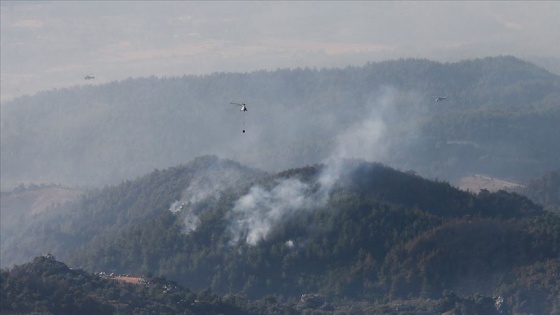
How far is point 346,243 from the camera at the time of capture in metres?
107

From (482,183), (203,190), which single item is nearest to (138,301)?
(203,190)

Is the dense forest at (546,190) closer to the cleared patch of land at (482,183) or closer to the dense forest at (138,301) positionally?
the cleared patch of land at (482,183)

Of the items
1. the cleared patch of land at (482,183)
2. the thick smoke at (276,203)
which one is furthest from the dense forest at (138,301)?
the cleared patch of land at (482,183)

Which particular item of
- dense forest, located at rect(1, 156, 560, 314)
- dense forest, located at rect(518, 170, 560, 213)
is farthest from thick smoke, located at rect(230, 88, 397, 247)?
dense forest, located at rect(518, 170, 560, 213)

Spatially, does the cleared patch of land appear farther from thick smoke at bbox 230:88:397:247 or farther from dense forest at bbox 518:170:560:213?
thick smoke at bbox 230:88:397:247

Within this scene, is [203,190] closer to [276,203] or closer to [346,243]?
[276,203]

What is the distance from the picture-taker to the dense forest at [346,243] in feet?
318

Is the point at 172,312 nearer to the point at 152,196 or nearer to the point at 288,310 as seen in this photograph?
the point at 288,310

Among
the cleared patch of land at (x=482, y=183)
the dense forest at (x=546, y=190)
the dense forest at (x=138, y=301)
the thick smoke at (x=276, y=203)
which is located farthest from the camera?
the cleared patch of land at (x=482, y=183)

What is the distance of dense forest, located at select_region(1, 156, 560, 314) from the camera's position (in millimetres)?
96938

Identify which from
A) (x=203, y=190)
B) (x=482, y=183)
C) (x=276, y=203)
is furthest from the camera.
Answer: (x=482, y=183)

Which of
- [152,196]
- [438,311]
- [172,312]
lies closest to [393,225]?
[438,311]

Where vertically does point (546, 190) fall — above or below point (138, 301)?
above

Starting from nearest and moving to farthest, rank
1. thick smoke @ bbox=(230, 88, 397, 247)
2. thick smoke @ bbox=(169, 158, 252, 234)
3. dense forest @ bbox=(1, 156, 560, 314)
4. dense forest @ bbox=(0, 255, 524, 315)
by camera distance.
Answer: dense forest @ bbox=(0, 255, 524, 315) → dense forest @ bbox=(1, 156, 560, 314) → thick smoke @ bbox=(230, 88, 397, 247) → thick smoke @ bbox=(169, 158, 252, 234)
